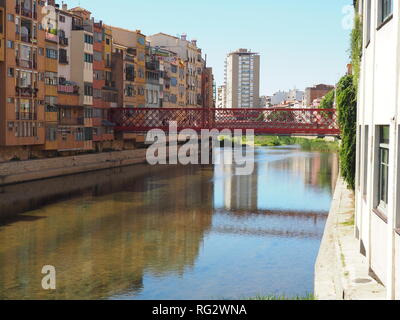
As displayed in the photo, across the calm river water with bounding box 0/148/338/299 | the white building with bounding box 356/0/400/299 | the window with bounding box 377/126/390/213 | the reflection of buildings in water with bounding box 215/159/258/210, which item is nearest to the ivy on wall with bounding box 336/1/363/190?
the calm river water with bounding box 0/148/338/299

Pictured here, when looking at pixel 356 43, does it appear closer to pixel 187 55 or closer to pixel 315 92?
pixel 187 55

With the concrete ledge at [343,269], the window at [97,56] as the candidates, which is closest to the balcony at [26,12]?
the window at [97,56]

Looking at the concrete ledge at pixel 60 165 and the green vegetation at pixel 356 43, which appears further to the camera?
the concrete ledge at pixel 60 165

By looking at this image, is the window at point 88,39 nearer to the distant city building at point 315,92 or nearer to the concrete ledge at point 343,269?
the concrete ledge at point 343,269

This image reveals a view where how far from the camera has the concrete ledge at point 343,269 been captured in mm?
11281

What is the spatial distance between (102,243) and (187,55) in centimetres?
8150

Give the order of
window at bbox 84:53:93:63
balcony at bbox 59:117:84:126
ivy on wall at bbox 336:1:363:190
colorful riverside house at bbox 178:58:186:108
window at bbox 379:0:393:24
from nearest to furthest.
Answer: window at bbox 379:0:393:24 → ivy on wall at bbox 336:1:363:190 → balcony at bbox 59:117:84:126 → window at bbox 84:53:93:63 → colorful riverside house at bbox 178:58:186:108

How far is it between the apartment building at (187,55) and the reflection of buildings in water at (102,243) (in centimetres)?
6255

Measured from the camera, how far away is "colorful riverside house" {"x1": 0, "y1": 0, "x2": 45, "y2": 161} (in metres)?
42.6

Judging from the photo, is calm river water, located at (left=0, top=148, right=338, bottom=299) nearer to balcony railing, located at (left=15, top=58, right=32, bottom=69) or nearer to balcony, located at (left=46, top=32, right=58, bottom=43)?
balcony railing, located at (left=15, top=58, right=32, bottom=69)

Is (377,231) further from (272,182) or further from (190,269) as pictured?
(272,182)

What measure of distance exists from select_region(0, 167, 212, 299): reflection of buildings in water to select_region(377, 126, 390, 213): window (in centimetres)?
719
